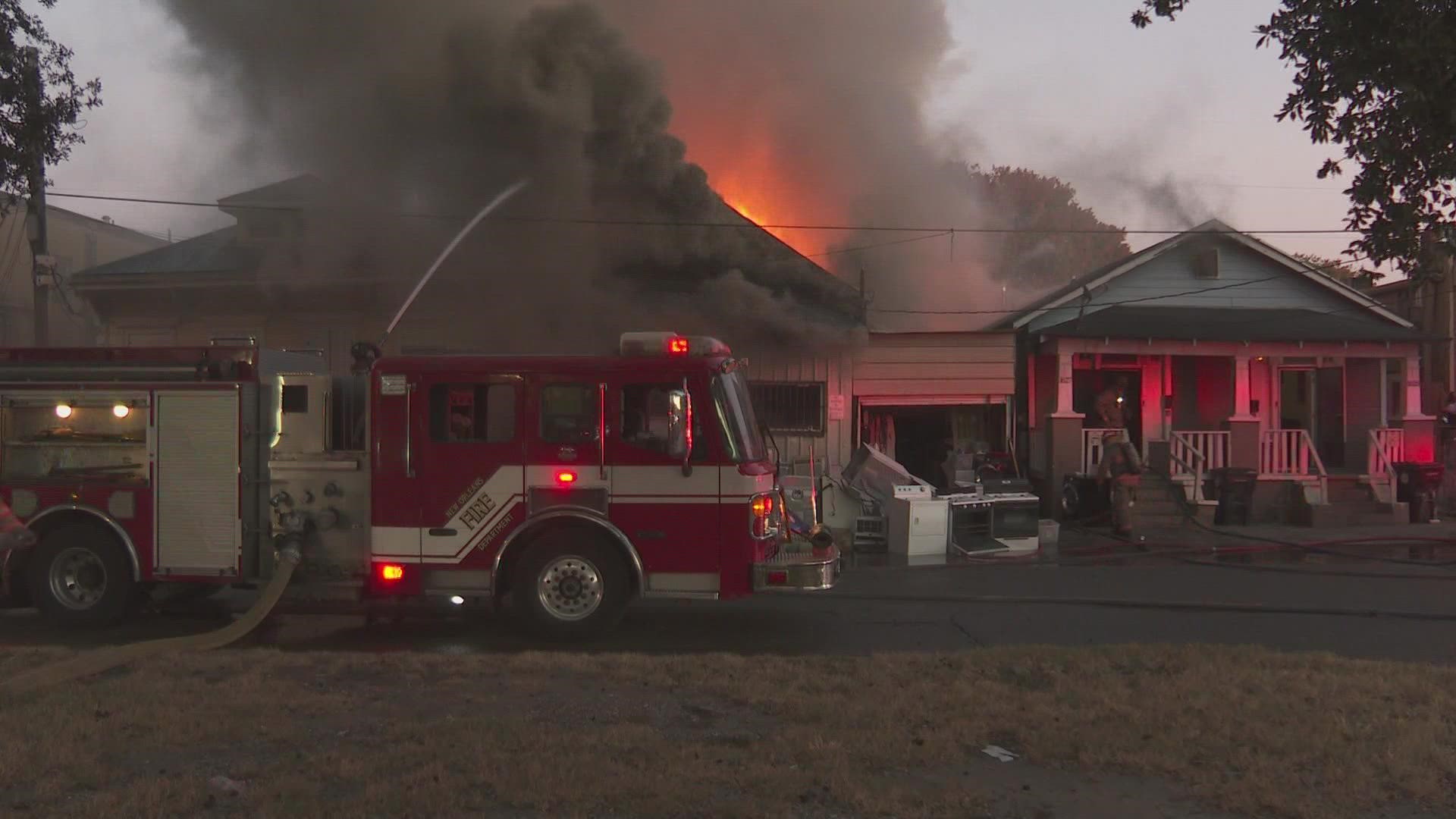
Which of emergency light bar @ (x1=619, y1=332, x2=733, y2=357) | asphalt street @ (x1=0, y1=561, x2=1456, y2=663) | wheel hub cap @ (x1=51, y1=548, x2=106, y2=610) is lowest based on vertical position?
asphalt street @ (x1=0, y1=561, x2=1456, y2=663)

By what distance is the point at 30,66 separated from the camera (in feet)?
32.8

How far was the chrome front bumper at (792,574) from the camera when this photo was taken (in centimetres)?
754

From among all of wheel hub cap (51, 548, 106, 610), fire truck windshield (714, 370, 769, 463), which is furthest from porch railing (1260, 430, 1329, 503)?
wheel hub cap (51, 548, 106, 610)

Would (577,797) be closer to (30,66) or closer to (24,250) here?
(30,66)

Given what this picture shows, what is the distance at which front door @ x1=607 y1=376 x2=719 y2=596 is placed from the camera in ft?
24.9

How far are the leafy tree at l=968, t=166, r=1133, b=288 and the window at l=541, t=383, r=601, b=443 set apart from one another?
86.8 feet

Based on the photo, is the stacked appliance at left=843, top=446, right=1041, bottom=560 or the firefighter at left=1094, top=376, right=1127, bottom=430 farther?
the firefighter at left=1094, top=376, right=1127, bottom=430

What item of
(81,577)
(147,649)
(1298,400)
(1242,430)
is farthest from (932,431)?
(147,649)

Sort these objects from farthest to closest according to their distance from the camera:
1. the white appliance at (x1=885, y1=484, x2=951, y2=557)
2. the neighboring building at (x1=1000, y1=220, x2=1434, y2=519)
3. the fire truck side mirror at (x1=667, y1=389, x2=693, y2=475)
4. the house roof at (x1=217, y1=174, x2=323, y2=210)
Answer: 1. the neighboring building at (x1=1000, y1=220, x2=1434, y2=519)
2. the house roof at (x1=217, y1=174, x2=323, y2=210)
3. the white appliance at (x1=885, y1=484, x2=951, y2=557)
4. the fire truck side mirror at (x1=667, y1=389, x2=693, y2=475)

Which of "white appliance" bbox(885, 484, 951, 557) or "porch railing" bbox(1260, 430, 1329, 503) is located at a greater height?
"porch railing" bbox(1260, 430, 1329, 503)

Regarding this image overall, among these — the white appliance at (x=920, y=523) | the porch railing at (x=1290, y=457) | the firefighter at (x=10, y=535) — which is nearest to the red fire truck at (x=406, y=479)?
the firefighter at (x=10, y=535)

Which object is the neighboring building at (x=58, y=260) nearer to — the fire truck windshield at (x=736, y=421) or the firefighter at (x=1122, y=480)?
the fire truck windshield at (x=736, y=421)

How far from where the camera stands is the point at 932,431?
56.8 ft

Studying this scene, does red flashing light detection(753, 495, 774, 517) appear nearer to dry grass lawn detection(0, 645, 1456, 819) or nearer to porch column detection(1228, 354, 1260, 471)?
dry grass lawn detection(0, 645, 1456, 819)
